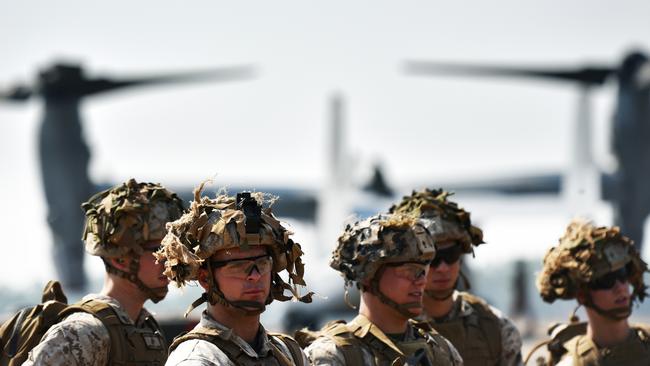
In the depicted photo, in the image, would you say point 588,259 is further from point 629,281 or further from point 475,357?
point 475,357

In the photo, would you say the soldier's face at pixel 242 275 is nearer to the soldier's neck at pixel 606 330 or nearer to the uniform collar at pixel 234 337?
the uniform collar at pixel 234 337

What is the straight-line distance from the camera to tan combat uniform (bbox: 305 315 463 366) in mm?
7910

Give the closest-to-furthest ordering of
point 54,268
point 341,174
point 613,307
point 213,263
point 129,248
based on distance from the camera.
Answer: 1. point 213,263
2. point 129,248
3. point 613,307
4. point 341,174
5. point 54,268

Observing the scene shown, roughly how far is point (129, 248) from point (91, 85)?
214 ft

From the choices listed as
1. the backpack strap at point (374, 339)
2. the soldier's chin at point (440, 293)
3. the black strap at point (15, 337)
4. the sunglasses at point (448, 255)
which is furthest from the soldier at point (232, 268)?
the soldier's chin at point (440, 293)

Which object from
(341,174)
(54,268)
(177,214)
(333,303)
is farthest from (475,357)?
(54,268)

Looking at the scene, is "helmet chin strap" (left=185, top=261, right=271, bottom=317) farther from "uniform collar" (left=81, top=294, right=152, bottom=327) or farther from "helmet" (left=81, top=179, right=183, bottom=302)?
"helmet" (left=81, top=179, right=183, bottom=302)

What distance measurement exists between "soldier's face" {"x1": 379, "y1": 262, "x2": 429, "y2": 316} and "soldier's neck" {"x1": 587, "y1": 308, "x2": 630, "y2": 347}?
2.63 m

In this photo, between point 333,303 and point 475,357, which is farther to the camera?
point 333,303

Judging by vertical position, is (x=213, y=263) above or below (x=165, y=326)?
above

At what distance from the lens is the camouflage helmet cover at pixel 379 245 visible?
8125 millimetres

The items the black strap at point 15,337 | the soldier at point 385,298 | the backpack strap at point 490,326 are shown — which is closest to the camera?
the soldier at point 385,298

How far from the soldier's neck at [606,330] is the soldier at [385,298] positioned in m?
2.31

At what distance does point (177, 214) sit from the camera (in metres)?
9.24
